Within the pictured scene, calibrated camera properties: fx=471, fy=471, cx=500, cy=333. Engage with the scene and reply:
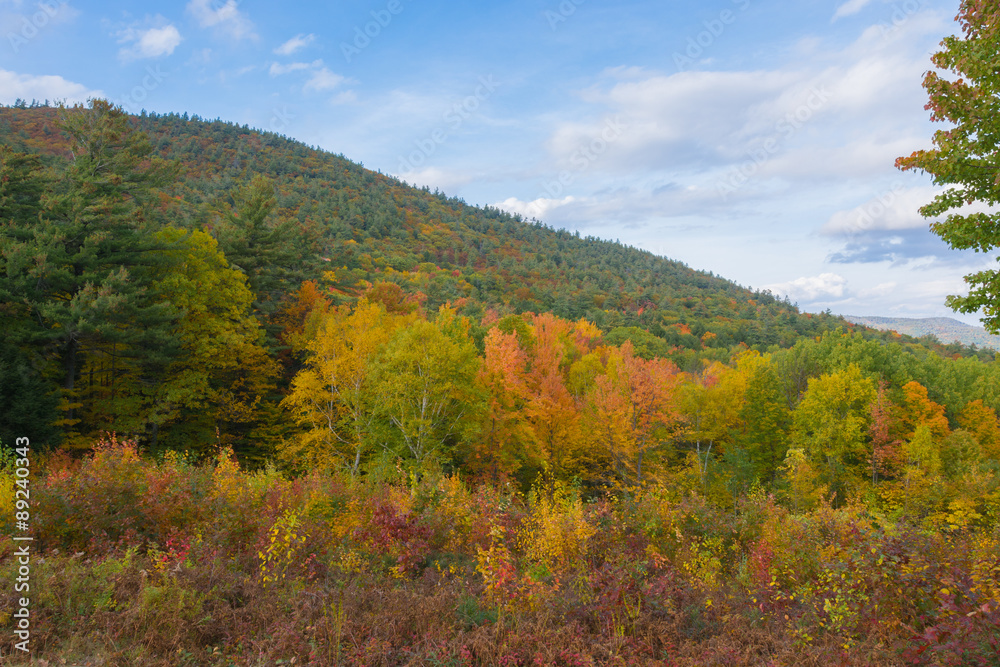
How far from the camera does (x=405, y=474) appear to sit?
14383 millimetres

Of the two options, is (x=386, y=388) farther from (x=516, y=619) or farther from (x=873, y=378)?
(x=873, y=378)

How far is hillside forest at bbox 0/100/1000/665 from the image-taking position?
5.03 metres

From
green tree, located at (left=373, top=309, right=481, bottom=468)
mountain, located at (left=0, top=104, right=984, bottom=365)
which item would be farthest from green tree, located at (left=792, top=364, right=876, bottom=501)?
mountain, located at (left=0, top=104, right=984, bottom=365)

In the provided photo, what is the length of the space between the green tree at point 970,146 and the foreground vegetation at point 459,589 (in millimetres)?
5120

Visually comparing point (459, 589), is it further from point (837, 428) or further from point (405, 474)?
point (837, 428)

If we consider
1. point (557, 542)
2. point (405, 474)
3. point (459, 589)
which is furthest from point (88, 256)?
point (557, 542)

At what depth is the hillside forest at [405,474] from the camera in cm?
503

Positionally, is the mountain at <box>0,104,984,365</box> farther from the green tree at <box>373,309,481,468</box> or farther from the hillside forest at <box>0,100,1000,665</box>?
the green tree at <box>373,309,481,468</box>

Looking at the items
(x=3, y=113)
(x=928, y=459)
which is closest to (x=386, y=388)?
(x=928, y=459)

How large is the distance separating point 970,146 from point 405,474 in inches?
581

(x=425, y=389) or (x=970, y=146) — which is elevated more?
(x=970, y=146)

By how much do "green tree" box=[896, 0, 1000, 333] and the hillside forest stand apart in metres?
5.09

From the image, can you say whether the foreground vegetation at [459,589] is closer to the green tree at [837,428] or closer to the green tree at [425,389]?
the green tree at [425,389]

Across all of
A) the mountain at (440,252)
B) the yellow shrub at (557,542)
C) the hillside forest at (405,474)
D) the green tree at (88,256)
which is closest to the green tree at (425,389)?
the hillside forest at (405,474)
